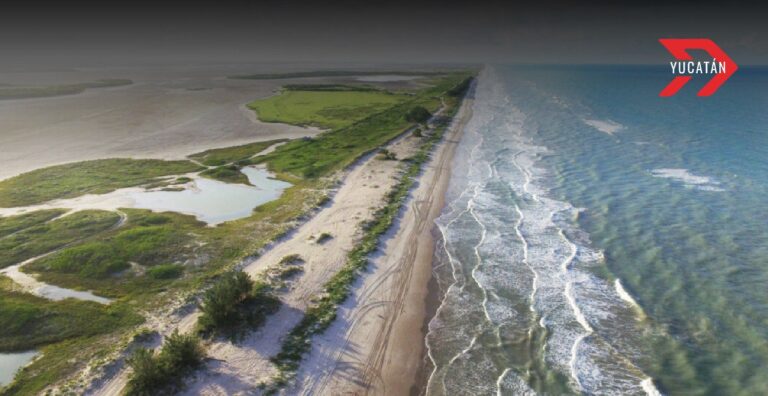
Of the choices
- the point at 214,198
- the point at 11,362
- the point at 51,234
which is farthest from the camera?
the point at 214,198

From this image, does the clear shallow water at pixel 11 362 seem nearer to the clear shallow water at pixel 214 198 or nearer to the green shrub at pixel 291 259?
the green shrub at pixel 291 259

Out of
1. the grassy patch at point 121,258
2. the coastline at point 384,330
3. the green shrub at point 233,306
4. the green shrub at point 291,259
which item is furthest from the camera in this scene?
the green shrub at point 291,259

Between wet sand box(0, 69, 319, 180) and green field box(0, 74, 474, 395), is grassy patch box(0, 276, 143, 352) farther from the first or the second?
wet sand box(0, 69, 319, 180)

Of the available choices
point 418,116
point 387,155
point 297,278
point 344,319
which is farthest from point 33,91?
point 344,319

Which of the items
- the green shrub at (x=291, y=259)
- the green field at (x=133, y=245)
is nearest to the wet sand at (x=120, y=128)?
the green field at (x=133, y=245)

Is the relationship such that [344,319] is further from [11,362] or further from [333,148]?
[333,148]

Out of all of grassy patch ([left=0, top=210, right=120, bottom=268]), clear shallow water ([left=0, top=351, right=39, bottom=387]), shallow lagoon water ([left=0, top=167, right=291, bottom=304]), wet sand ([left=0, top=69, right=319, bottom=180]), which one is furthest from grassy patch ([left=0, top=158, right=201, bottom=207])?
clear shallow water ([left=0, top=351, right=39, bottom=387])
